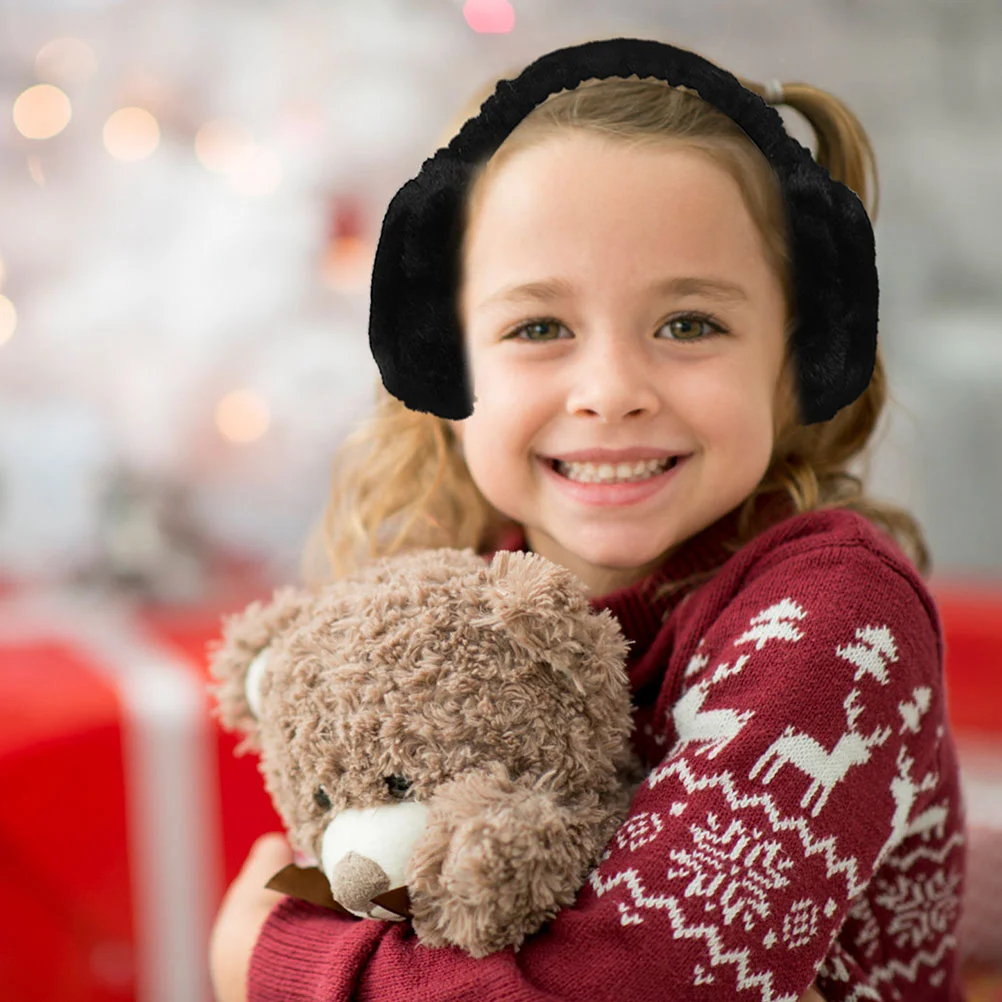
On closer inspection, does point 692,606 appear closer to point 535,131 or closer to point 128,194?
point 535,131

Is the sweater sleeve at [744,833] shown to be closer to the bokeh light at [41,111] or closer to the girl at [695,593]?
the girl at [695,593]

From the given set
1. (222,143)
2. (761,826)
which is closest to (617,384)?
(761,826)

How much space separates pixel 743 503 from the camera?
0.82 m

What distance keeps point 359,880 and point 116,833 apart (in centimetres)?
86

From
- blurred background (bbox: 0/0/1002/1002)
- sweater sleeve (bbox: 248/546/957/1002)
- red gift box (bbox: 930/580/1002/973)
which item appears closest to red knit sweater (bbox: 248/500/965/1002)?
sweater sleeve (bbox: 248/546/957/1002)

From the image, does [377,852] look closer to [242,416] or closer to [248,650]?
[248,650]

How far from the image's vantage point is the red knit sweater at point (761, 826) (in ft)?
1.83

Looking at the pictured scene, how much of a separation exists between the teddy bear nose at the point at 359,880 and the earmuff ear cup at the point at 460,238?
335 mm

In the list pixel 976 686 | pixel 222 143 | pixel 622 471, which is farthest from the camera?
pixel 222 143

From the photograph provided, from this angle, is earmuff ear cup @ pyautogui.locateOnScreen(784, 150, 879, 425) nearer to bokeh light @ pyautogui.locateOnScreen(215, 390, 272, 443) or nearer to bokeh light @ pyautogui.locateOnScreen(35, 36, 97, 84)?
bokeh light @ pyautogui.locateOnScreen(215, 390, 272, 443)

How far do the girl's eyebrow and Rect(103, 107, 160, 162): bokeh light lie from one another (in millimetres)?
1360

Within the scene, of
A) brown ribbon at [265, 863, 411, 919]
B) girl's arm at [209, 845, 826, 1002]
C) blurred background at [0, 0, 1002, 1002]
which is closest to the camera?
brown ribbon at [265, 863, 411, 919]

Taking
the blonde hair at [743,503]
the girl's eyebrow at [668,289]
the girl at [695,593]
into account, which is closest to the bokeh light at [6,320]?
the blonde hair at [743,503]

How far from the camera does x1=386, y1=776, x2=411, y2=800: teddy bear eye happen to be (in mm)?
570
